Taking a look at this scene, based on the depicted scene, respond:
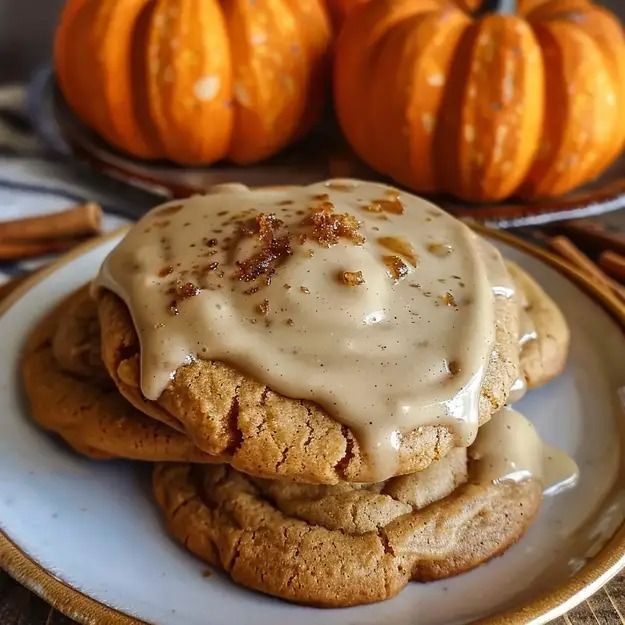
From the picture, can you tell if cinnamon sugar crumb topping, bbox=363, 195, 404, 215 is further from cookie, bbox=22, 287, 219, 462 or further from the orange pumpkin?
the orange pumpkin

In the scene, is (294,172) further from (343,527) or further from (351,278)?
(343,527)

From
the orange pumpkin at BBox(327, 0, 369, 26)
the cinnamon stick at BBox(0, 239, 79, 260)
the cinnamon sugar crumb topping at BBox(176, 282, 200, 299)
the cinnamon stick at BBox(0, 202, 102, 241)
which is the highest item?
the cinnamon sugar crumb topping at BBox(176, 282, 200, 299)

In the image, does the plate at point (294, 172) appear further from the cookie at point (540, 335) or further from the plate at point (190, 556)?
the plate at point (190, 556)

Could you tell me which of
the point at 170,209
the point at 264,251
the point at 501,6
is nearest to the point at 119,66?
the point at 170,209

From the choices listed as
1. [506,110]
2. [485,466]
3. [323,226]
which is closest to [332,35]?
[506,110]

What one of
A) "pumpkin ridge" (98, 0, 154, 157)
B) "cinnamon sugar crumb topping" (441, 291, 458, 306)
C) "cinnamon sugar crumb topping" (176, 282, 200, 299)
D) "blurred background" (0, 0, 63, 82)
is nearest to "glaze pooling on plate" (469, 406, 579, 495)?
"cinnamon sugar crumb topping" (441, 291, 458, 306)

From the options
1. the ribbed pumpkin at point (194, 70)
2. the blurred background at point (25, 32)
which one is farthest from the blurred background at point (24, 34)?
the ribbed pumpkin at point (194, 70)
